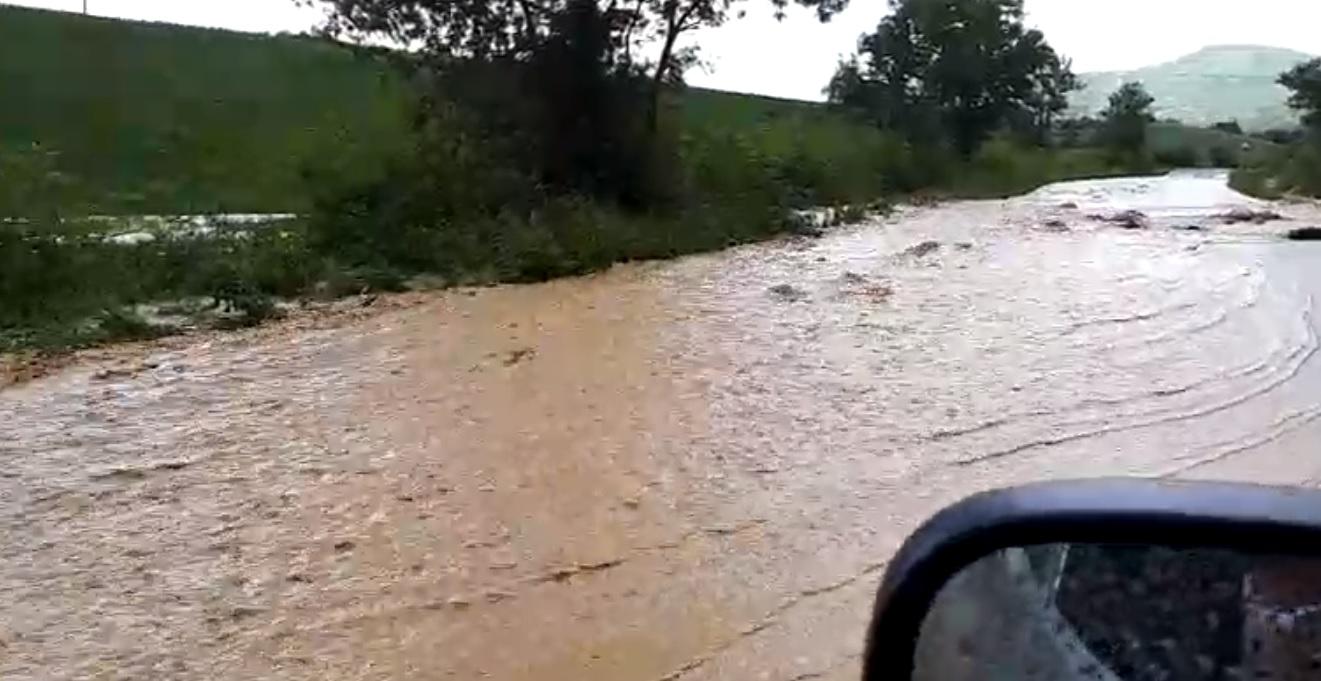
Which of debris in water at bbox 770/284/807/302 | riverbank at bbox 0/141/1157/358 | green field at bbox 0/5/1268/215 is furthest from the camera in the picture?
green field at bbox 0/5/1268/215

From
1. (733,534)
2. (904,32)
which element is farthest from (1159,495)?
(904,32)

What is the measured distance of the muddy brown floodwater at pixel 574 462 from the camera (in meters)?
5.15

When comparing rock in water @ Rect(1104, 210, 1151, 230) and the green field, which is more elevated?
the green field

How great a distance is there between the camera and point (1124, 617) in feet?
4.53

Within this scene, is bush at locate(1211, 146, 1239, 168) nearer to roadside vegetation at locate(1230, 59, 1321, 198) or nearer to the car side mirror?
roadside vegetation at locate(1230, 59, 1321, 198)

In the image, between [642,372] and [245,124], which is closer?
[642,372]

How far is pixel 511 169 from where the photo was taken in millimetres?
20312

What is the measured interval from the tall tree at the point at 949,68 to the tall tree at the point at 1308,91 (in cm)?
983

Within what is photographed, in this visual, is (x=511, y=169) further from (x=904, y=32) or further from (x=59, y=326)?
(x=904, y=32)

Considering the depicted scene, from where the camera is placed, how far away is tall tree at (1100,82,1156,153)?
69.7m

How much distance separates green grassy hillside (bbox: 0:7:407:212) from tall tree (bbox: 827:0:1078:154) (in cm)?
2377

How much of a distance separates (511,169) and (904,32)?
39182 millimetres

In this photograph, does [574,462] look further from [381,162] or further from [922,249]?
[922,249]

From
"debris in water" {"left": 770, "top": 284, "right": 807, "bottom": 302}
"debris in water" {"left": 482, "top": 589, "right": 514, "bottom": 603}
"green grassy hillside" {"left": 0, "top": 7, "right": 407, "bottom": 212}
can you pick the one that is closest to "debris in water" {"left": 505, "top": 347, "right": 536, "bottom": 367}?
"debris in water" {"left": 770, "top": 284, "right": 807, "bottom": 302}
